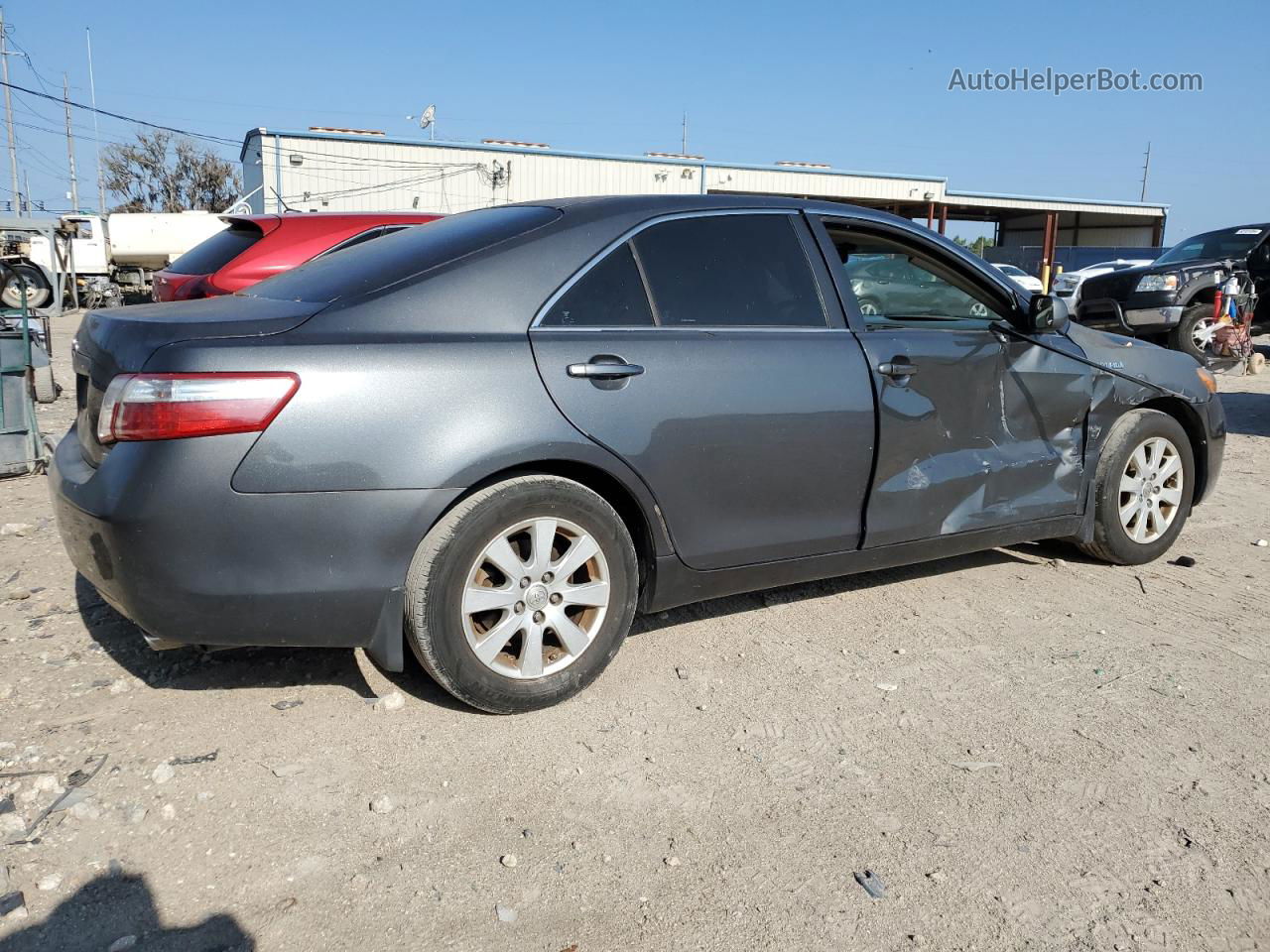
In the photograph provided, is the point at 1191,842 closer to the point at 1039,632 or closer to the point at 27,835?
the point at 1039,632

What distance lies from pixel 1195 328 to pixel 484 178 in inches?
951

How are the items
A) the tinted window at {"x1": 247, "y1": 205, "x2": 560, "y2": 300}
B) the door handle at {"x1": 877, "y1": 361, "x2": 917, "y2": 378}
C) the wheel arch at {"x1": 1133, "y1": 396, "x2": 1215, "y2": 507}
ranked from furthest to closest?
1. the wheel arch at {"x1": 1133, "y1": 396, "x2": 1215, "y2": 507}
2. the door handle at {"x1": 877, "y1": 361, "x2": 917, "y2": 378}
3. the tinted window at {"x1": 247, "y1": 205, "x2": 560, "y2": 300}

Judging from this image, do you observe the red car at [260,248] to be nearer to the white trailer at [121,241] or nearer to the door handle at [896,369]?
the door handle at [896,369]

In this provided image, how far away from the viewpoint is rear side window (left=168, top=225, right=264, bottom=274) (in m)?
7.49

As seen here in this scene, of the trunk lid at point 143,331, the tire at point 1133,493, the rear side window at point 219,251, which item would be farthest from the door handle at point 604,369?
the rear side window at point 219,251

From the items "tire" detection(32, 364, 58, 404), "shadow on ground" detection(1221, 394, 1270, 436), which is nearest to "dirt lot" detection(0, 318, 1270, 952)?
"tire" detection(32, 364, 58, 404)

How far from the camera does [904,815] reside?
107 inches

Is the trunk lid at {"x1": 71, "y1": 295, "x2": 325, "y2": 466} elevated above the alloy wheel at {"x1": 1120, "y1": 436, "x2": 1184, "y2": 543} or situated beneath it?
elevated above

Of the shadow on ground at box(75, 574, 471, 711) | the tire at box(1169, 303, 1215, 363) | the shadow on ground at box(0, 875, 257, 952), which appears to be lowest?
the shadow on ground at box(0, 875, 257, 952)

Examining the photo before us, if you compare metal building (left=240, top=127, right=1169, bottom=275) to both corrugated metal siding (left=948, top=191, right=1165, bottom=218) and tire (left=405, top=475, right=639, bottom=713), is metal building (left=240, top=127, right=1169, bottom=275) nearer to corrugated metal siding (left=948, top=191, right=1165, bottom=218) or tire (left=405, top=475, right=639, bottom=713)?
corrugated metal siding (left=948, top=191, right=1165, bottom=218)

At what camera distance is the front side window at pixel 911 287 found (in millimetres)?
4203

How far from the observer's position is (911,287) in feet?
14.2

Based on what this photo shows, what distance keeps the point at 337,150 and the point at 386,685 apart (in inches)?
1180

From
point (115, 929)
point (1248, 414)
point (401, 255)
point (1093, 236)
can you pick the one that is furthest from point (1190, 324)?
point (1093, 236)
